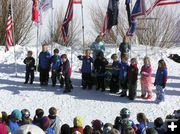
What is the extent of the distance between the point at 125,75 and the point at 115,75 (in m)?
0.44

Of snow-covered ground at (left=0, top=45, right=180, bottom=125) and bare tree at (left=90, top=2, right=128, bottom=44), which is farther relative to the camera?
bare tree at (left=90, top=2, right=128, bottom=44)

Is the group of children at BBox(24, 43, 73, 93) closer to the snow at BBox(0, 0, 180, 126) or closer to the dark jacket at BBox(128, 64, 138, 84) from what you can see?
the snow at BBox(0, 0, 180, 126)

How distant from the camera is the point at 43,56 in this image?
A: 18641mm

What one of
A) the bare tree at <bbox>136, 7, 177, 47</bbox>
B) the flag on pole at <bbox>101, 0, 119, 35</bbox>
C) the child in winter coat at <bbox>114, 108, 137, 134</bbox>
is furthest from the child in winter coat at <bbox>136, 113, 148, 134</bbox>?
the bare tree at <bbox>136, 7, 177, 47</bbox>

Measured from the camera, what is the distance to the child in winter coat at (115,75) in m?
17.7

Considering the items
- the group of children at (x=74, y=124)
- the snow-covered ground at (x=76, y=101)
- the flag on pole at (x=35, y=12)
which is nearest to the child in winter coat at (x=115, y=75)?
the snow-covered ground at (x=76, y=101)

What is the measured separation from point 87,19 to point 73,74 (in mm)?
16030

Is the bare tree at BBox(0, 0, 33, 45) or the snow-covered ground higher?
the bare tree at BBox(0, 0, 33, 45)

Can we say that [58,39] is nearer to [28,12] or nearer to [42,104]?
[28,12]

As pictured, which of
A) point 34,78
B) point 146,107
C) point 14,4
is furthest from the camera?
point 14,4

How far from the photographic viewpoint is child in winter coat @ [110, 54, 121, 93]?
1770 centimetres

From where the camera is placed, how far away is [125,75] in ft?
57.4

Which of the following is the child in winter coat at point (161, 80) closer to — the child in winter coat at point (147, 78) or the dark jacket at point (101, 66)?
the child in winter coat at point (147, 78)

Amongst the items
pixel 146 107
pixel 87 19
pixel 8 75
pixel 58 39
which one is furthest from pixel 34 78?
pixel 87 19
